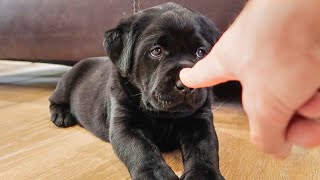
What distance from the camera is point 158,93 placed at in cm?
139

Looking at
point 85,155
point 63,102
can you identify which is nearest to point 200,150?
point 85,155

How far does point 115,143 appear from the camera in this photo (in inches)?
57.7

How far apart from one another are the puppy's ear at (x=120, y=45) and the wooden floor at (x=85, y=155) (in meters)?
0.33

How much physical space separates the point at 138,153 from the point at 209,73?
0.75m

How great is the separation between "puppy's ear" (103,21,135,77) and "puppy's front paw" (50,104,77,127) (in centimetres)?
59

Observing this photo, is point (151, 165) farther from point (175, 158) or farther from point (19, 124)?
point (19, 124)

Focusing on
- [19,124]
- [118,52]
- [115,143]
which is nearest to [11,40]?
[19,124]

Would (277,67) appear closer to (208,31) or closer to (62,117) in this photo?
(208,31)

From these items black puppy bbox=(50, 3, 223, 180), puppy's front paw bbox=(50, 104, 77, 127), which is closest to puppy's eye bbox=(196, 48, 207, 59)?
black puppy bbox=(50, 3, 223, 180)

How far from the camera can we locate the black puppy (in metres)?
1.34

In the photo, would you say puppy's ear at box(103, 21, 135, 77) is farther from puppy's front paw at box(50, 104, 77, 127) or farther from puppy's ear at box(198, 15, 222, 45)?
puppy's front paw at box(50, 104, 77, 127)

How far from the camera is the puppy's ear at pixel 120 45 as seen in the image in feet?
5.16

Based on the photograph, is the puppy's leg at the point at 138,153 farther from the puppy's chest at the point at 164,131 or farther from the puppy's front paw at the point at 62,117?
the puppy's front paw at the point at 62,117

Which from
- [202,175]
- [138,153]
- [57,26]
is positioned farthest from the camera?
[57,26]
